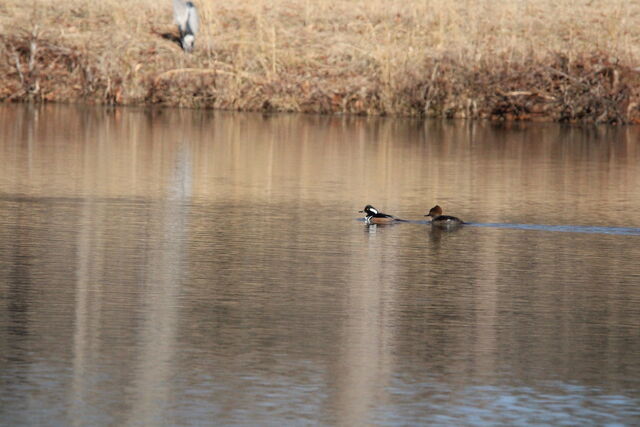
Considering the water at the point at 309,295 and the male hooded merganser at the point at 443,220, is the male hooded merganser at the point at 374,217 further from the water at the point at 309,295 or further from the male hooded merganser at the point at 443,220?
the male hooded merganser at the point at 443,220

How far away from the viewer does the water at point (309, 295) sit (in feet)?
30.0

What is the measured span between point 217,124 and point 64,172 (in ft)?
42.8

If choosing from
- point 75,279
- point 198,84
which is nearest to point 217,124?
point 198,84

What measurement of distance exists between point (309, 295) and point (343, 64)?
31.6 m

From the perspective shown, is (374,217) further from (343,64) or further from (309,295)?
(343,64)

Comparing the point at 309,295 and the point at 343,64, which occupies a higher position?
the point at 343,64

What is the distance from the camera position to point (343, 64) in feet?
144

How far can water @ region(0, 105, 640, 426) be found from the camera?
9133 millimetres

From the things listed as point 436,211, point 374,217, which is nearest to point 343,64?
point 436,211

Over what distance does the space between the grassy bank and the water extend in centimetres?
1500

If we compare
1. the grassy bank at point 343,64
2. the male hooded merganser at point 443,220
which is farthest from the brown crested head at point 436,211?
the grassy bank at point 343,64

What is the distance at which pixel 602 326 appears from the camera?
11.7m

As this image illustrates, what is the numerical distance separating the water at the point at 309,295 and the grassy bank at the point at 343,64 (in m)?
15.0

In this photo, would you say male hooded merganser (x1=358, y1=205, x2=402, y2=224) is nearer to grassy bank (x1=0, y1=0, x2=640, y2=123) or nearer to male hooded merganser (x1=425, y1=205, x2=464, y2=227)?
male hooded merganser (x1=425, y1=205, x2=464, y2=227)
